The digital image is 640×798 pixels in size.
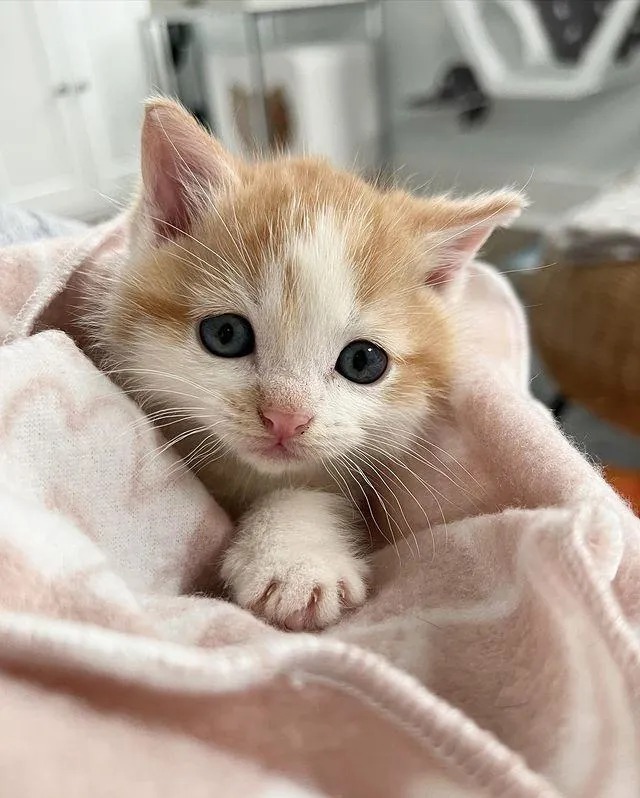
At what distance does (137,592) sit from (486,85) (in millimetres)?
2376

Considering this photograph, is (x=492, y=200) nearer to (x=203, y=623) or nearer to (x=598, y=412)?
(x=203, y=623)

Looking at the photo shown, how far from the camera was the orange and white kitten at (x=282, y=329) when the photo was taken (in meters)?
0.70

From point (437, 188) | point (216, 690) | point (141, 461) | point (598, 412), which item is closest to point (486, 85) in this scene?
point (437, 188)

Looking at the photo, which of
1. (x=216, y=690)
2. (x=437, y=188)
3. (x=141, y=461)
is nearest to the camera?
(x=216, y=690)

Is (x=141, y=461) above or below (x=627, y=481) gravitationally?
above

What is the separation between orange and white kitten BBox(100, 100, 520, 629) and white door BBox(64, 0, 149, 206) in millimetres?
2021

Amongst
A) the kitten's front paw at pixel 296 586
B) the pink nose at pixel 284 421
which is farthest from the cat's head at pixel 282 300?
the kitten's front paw at pixel 296 586

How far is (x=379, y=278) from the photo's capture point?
78 centimetres

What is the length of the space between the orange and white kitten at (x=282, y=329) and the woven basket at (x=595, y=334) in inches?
32.7

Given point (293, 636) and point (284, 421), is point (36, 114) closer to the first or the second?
point (284, 421)

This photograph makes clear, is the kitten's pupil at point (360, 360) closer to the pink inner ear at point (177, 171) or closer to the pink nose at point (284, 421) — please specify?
the pink nose at point (284, 421)

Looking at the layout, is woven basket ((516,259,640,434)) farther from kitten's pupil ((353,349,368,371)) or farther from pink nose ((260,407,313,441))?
pink nose ((260,407,313,441))

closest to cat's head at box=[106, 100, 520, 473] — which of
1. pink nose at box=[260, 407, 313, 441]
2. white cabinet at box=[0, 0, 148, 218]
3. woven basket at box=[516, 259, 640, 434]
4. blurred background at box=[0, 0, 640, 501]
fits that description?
pink nose at box=[260, 407, 313, 441]

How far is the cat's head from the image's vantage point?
72cm
